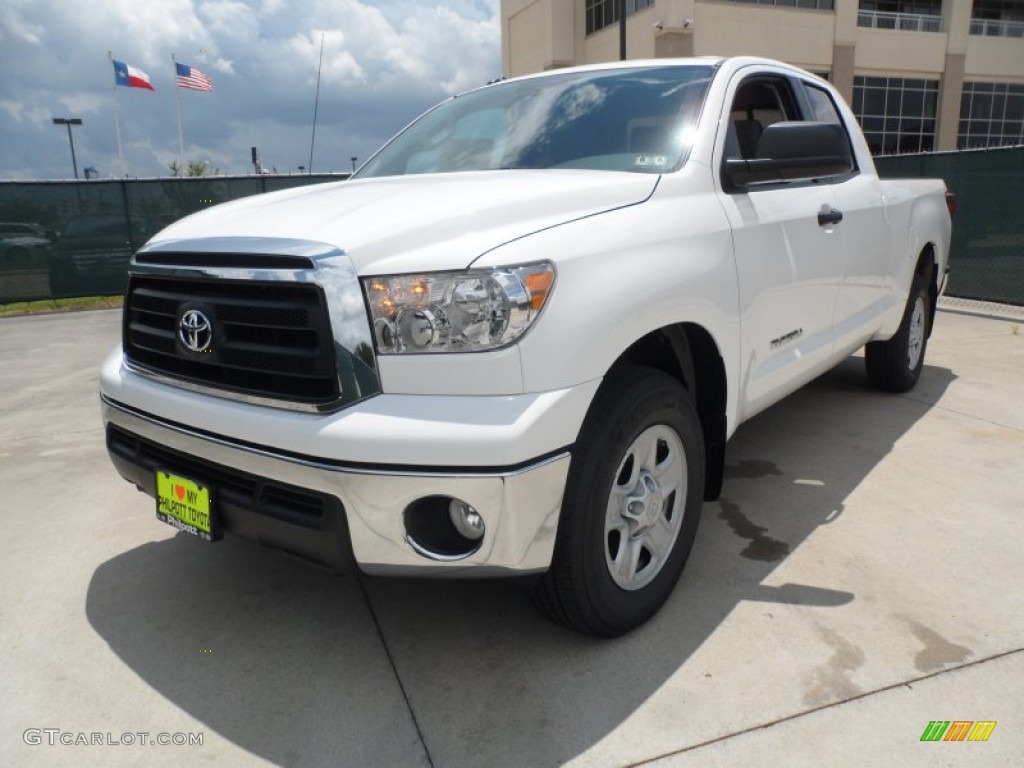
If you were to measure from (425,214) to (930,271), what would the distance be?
428cm

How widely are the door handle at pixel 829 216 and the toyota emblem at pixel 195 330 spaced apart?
2537 mm

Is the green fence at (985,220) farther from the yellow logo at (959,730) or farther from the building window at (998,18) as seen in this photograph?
the building window at (998,18)

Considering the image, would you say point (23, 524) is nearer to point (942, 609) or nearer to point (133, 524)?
point (133, 524)

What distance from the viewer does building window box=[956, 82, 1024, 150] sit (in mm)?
34594

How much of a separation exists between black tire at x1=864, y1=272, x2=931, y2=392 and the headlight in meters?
3.69

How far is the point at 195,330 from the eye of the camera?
90.7 inches

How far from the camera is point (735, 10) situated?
28.3 m

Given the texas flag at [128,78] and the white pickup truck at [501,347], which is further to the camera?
the texas flag at [128,78]

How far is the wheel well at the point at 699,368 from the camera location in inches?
104

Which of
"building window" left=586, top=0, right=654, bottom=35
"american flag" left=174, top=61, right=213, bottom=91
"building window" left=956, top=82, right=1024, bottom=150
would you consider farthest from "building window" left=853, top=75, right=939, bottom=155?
"american flag" left=174, top=61, right=213, bottom=91

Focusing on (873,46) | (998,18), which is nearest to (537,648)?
(873,46)

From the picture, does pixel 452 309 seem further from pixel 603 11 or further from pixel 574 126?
pixel 603 11

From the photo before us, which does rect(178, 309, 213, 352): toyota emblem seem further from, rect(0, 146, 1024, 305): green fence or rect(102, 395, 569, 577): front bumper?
rect(0, 146, 1024, 305): green fence

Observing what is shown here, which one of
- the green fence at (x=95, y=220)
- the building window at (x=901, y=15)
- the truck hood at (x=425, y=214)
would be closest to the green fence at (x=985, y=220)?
the green fence at (x=95, y=220)
